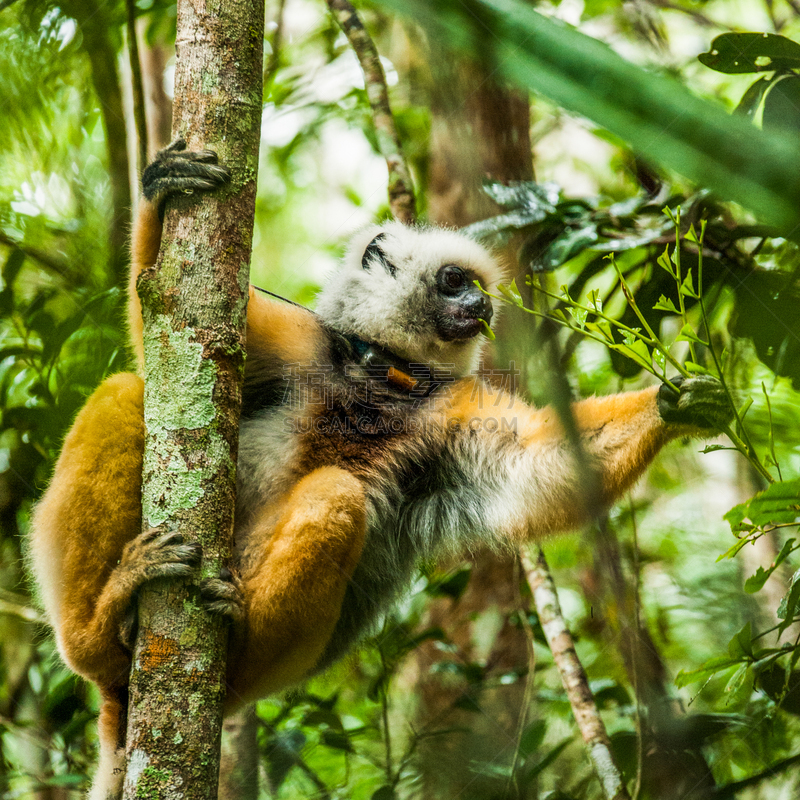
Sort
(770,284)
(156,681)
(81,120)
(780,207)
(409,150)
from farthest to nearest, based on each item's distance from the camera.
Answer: (409,150), (81,120), (770,284), (156,681), (780,207)

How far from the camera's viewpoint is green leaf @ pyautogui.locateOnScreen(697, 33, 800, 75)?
296cm

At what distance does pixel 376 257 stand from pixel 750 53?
2.34m

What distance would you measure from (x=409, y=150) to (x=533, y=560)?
4736 millimetres

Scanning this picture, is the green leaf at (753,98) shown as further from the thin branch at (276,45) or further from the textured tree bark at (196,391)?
the thin branch at (276,45)

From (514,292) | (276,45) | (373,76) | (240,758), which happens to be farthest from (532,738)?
(276,45)

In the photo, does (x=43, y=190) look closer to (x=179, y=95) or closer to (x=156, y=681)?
(x=179, y=95)

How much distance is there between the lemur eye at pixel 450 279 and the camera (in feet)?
15.0

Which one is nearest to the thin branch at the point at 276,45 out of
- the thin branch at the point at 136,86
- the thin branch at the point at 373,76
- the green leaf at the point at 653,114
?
the thin branch at the point at 373,76

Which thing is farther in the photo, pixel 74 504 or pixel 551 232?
pixel 551 232

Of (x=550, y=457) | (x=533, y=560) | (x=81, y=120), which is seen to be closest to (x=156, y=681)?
(x=550, y=457)

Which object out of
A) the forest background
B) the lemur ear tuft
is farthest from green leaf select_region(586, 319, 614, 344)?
the lemur ear tuft

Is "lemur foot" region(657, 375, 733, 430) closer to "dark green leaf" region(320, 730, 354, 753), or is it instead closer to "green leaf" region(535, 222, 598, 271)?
"green leaf" region(535, 222, 598, 271)

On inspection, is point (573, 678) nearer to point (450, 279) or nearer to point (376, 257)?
point (450, 279)

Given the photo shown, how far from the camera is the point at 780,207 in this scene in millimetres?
1127
